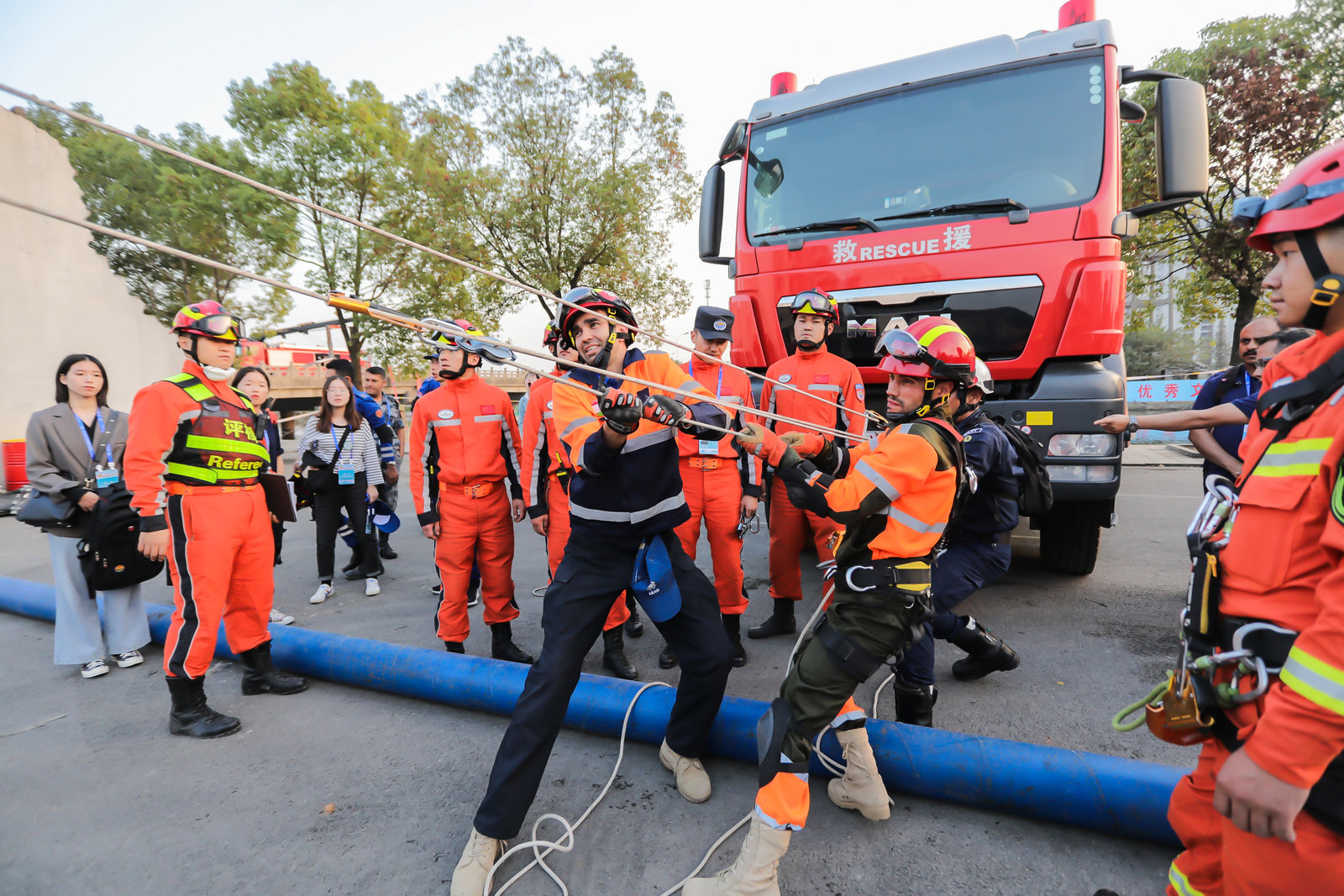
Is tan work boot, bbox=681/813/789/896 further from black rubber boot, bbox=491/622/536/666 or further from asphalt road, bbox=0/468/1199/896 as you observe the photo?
black rubber boot, bbox=491/622/536/666

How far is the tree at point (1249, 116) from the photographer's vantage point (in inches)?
514

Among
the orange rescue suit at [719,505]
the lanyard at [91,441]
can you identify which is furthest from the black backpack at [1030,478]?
the lanyard at [91,441]

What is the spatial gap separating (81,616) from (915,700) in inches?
200

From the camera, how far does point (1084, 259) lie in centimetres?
410

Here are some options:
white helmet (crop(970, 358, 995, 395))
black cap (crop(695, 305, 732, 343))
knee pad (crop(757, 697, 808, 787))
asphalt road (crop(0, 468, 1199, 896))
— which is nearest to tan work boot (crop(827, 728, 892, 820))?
asphalt road (crop(0, 468, 1199, 896))

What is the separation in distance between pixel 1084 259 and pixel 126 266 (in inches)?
917

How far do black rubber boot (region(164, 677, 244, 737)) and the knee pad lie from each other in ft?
9.38

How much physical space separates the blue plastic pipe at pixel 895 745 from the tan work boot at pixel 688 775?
13cm

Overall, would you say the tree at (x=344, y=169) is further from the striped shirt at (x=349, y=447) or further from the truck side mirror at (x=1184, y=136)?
the truck side mirror at (x=1184, y=136)

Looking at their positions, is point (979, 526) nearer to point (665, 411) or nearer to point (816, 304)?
point (816, 304)

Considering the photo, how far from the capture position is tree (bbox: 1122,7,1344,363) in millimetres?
13055

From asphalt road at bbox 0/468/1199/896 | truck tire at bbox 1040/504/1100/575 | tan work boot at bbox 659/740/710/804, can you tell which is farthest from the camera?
truck tire at bbox 1040/504/1100/575

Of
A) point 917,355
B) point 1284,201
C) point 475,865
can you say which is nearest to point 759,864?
point 475,865

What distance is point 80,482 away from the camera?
3902mm
